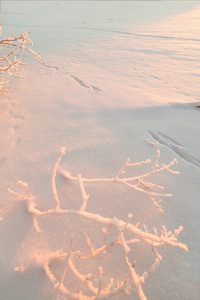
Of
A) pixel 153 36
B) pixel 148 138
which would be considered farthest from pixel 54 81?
pixel 153 36

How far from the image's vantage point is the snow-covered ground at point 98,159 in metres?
0.67

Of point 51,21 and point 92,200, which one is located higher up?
point 51,21

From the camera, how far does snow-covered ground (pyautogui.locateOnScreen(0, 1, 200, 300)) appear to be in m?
0.67

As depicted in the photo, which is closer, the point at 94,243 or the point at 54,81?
the point at 94,243

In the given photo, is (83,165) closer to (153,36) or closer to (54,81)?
(54,81)

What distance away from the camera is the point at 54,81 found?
76.4 inches

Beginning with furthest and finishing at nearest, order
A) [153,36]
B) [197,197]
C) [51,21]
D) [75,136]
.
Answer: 1. [51,21]
2. [153,36]
3. [75,136]
4. [197,197]

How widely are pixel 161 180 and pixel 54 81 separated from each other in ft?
4.68

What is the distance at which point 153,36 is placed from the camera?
390 centimetres

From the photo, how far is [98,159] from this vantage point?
3.63ft

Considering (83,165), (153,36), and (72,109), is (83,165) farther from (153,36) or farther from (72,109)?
(153,36)

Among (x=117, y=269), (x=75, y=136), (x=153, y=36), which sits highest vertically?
(x=153, y=36)

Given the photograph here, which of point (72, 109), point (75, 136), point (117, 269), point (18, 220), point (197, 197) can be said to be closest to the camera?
point (117, 269)

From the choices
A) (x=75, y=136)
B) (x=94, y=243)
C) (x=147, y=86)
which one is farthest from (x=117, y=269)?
(x=147, y=86)
